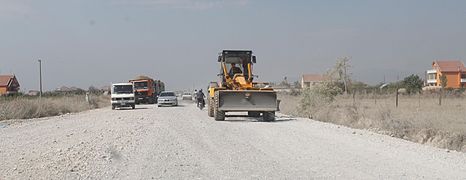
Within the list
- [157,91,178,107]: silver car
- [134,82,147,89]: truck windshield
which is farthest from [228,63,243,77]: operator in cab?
[134,82,147,89]: truck windshield

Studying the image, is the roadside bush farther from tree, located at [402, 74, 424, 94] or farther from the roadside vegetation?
tree, located at [402, 74, 424, 94]

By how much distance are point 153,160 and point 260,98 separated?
15403 mm

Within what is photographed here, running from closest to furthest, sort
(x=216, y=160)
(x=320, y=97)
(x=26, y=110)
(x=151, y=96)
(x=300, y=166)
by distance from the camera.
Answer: (x=300, y=166), (x=216, y=160), (x=26, y=110), (x=320, y=97), (x=151, y=96)

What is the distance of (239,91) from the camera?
2784 cm

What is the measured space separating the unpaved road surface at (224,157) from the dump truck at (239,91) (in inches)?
304

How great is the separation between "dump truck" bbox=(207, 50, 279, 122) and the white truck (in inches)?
754

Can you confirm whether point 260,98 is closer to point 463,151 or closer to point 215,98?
point 215,98

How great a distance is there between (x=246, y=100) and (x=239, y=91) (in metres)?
0.55

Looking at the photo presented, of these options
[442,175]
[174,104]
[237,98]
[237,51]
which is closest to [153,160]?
[442,175]

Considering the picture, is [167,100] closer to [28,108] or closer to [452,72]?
[28,108]

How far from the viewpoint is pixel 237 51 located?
30625 mm

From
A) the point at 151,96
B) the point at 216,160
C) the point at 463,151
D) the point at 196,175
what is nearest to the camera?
the point at 196,175

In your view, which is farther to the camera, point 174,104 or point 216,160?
point 174,104

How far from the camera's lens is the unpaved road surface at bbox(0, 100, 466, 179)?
1111 centimetres
